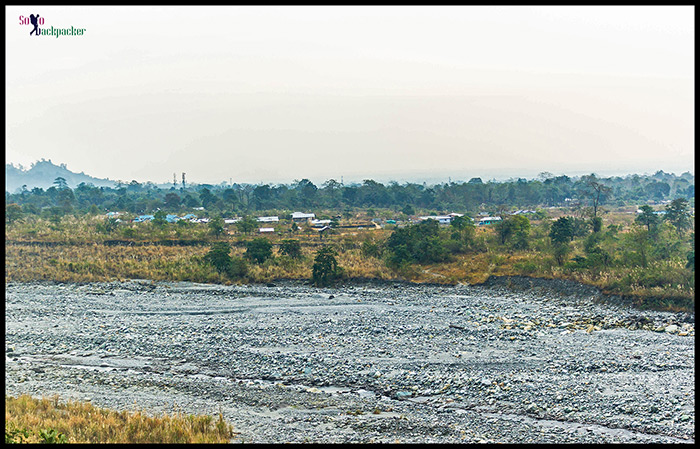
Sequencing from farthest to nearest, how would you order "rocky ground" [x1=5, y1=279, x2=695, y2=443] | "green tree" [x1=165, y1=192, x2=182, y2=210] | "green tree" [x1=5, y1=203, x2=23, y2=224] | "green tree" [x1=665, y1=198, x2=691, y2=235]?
1. "green tree" [x1=165, y1=192, x2=182, y2=210]
2. "green tree" [x1=5, y1=203, x2=23, y2=224]
3. "green tree" [x1=665, y1=198, x2=691, y2=235]
4. "rocky ground" [x1=5, y1=279, x2=695, y2=443]

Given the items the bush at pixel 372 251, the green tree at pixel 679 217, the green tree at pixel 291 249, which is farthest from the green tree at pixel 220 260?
the green tree at pixel 679 217

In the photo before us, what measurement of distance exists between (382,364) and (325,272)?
39.7 ft

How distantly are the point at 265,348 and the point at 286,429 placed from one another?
5394mm

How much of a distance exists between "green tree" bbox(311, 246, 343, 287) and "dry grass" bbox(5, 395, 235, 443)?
1494 centimetres

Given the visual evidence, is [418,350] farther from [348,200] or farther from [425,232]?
[348,200]

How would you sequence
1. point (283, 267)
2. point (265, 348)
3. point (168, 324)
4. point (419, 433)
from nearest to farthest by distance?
point (419, 433) → point (265, 348) → point (168, 324) → point (283, 267)

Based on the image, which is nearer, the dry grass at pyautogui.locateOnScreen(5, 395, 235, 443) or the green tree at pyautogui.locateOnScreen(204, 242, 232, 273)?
the dry grass at pyautogui.locateOnScreen(5, 395, 235, 443)

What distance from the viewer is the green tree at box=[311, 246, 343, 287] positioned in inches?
967

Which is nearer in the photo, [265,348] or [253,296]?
[265,348]

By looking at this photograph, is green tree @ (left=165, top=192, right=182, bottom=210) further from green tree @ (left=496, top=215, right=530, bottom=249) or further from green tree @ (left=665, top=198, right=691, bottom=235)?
green tree @ (left=665, top=198, right=691, bottom=235)

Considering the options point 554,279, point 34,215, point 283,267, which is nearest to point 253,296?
point 283,267

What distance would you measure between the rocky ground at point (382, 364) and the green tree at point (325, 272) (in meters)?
3.49

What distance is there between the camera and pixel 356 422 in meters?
9.54

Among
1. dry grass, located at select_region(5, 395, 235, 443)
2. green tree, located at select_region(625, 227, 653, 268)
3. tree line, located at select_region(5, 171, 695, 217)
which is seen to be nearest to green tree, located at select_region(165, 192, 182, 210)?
tree line, located at select_region(5, 171, 695, 217)
